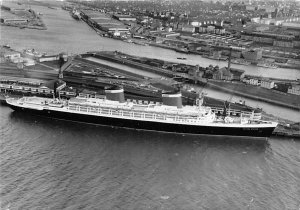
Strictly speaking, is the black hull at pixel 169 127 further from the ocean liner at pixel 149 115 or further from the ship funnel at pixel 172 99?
the ship funnel at pixel 172 99

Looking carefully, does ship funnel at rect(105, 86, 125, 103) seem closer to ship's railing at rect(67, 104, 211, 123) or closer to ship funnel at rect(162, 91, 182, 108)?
ship's railing at rect(67, 104, 211, 123)

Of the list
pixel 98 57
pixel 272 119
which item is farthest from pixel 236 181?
pixel 98 57

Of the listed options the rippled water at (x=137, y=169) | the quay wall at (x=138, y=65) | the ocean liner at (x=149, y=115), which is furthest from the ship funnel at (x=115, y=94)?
the quay wall at (x=138, y=65)

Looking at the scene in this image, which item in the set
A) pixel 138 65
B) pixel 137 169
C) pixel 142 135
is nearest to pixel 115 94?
pixel 142 135

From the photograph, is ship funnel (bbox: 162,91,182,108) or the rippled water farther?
ship funnel (bbox: 162,91,182,108)

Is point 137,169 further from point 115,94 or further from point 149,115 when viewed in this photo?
point 115,94

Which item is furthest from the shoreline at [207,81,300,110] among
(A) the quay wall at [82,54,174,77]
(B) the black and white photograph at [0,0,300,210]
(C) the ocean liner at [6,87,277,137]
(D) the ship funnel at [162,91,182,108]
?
(D) the ship funnel at [162,91,182,108]
